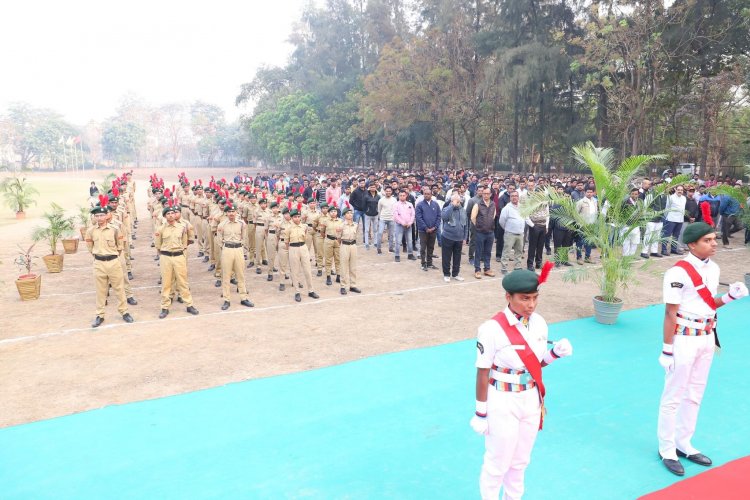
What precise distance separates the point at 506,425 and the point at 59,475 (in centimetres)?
340

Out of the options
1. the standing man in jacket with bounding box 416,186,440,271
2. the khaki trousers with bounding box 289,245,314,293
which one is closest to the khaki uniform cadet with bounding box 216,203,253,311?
the khaki trousers with bounding box 289,245,314,293

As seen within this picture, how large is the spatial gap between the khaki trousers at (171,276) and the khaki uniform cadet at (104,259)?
57 cm

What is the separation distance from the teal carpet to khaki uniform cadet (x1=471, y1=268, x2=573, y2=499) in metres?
0.80

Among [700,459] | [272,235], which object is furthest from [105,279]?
[700,459]

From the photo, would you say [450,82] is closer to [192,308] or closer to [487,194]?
[487,194]

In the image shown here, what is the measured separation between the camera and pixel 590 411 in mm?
4723

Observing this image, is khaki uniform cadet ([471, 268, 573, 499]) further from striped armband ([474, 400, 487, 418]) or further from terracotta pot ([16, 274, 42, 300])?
terracotta pot ([16, 274, 42, 300])

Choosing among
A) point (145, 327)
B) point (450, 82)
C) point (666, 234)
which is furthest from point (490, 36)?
point (145, 327)

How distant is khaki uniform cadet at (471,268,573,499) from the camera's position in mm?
2926

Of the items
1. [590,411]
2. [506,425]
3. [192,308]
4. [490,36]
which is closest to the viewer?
[506,425]

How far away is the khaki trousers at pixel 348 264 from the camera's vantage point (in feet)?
30.2

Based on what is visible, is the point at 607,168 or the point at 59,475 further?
the point at 607,168

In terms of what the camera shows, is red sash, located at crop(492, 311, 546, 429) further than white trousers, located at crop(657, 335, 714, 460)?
No

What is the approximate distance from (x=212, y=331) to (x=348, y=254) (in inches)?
117
